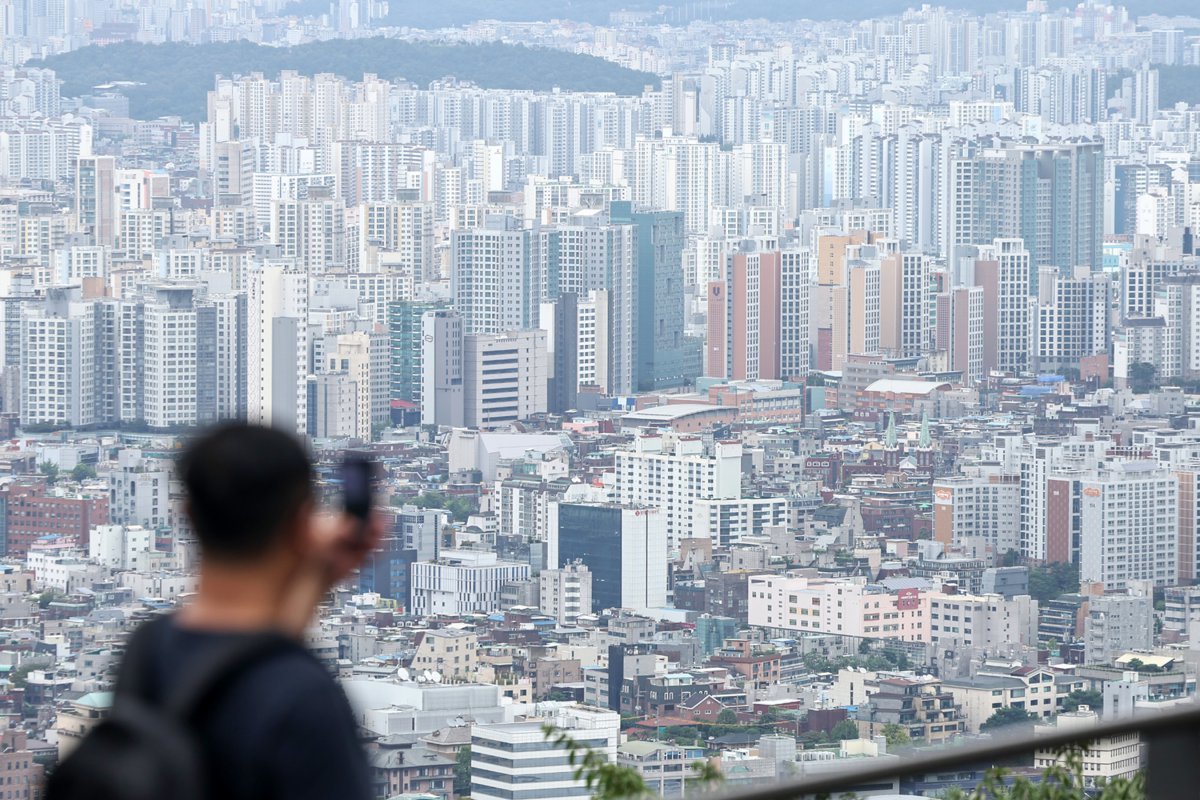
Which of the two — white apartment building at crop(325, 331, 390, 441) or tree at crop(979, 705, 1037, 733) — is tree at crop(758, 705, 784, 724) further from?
white apartment building at crop(325, 331, 390, 441)

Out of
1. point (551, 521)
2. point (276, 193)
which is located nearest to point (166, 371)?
point (551, 521)

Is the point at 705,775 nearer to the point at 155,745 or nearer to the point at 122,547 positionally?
the point at 155,745

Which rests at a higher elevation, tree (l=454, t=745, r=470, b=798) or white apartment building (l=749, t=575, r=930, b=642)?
tree (l=454, t=745, r=470, b=798)

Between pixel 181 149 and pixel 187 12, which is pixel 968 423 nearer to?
pixel 181 149

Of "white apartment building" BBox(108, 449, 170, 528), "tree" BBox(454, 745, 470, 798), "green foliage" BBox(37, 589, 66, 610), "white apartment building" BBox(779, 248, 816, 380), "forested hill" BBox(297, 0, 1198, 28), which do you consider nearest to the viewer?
"tree" BBox(454, 745, 470, 798)

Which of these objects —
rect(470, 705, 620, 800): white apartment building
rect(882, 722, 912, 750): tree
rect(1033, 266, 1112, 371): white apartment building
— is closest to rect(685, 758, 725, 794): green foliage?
rect(470, 705, 620, 800): white apartment building

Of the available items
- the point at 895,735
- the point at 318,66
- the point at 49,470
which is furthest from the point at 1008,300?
the point at 895,735

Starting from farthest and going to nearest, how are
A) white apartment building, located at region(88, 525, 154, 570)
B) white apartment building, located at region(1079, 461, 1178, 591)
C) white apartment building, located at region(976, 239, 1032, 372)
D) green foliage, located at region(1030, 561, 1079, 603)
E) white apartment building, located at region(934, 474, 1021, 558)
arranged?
white apartment building, located at region(976, 239, 1032, 372), white apartment building, located at region(934, 474, 1021, 558), white apartment building, located at region(1079, 461, 1178, 591), white apartment building, located at region(88, 525, 154, 570), green foliage, located at region(1030, 561, 1079, 603)
